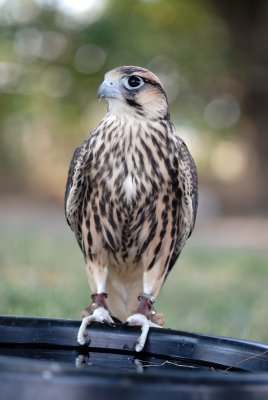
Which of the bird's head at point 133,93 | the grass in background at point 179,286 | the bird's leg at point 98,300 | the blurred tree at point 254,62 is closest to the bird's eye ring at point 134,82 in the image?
the bird's head at point 133,93

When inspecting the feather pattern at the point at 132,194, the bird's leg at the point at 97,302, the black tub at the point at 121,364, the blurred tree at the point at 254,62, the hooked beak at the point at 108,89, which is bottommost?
the black tub at the point at 121,364

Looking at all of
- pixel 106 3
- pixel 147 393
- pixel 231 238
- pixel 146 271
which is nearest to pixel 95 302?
pixel 146 271

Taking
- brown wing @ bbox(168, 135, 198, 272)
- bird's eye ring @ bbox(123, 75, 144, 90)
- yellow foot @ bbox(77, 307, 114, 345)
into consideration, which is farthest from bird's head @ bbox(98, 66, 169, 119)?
yellow foot @ bbox(77, 307, 114, 345)

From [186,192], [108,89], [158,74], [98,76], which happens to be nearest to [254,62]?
[158,74]

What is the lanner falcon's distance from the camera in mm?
3248

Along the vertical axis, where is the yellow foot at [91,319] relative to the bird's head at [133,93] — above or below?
below

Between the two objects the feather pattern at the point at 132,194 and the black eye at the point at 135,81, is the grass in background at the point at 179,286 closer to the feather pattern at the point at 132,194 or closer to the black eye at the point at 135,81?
the feather pattern at the point at 132,194

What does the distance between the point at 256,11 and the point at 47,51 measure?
409cm

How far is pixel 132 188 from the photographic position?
127 inches

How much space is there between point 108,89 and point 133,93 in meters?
0.14

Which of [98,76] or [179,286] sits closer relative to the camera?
[179,286]

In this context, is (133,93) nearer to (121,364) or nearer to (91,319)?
(91,319)

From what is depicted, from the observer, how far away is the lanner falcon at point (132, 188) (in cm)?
325

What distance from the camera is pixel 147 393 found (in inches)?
58.7
